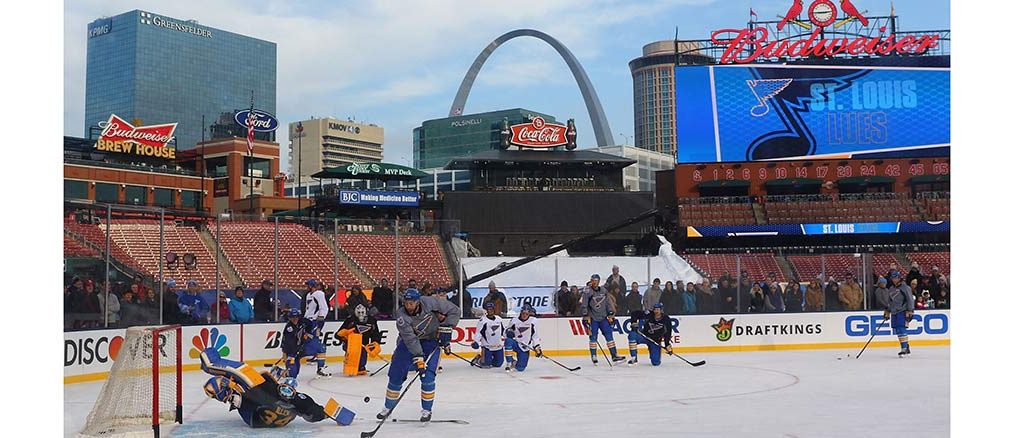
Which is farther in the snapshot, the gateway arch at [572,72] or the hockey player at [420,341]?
the gateway arch at [572,72]

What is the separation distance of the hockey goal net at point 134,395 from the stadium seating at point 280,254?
37.7 ft

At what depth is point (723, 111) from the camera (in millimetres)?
47406

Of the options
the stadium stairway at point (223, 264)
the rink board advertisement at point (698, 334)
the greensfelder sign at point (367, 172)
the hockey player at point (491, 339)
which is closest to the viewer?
the hockey player at point (491, 339)

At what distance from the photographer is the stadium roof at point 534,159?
51969mm

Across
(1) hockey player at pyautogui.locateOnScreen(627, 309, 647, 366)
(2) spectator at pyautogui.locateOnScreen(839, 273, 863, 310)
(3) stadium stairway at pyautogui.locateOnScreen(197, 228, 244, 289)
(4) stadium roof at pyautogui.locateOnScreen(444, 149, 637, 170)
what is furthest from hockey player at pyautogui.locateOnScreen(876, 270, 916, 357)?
(4) stadium roof at pyautogui.locateOnScreen(444, 149, 637, 170)

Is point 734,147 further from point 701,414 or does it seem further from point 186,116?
point 186,116

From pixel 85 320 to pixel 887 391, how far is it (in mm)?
12850

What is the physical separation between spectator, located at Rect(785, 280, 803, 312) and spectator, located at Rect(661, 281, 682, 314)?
2.84 m

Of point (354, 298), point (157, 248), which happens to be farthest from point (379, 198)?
point (157, 248)

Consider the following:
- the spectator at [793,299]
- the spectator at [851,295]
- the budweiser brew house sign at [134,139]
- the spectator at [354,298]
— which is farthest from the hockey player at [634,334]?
the budweiser brew house sign at [134,139]

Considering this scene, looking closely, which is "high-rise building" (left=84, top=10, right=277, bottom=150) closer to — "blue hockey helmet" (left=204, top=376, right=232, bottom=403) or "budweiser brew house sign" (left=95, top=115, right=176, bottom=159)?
"budweiser brew house sign" (left=95, top=115, right=176, bottom=159)

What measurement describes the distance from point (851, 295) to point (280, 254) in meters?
14.2

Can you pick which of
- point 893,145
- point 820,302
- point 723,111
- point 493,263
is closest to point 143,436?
point 820,302

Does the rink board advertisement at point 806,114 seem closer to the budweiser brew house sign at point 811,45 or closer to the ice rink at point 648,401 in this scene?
the budweiser brew house sign at point 811,45
